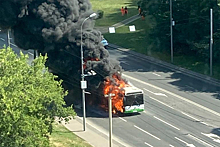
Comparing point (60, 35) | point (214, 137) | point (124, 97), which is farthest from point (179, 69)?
point (214, 137)

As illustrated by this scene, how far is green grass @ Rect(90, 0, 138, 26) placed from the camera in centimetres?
7775

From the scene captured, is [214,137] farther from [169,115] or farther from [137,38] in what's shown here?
[137,38]

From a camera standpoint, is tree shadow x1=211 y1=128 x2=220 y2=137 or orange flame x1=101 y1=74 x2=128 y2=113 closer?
tree shadow x1=211 y1=128 x2=220 y2=137

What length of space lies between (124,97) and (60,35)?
7731 millimetres

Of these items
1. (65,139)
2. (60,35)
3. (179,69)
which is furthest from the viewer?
(179,69)

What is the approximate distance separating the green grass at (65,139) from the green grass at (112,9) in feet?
122

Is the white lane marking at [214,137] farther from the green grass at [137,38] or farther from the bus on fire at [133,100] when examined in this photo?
the green grass at [137,38]

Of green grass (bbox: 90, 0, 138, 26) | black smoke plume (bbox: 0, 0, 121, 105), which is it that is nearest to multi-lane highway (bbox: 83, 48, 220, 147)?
black smoke plume (bbox: 0, 0, 121, 105)

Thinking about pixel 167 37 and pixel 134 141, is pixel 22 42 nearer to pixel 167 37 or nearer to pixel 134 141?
pixel 134 141

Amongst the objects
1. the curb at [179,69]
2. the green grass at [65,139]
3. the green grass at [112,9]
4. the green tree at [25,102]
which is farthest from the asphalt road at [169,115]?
the green grass at [112,9]

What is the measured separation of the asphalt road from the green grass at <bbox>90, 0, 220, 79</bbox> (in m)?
3.11

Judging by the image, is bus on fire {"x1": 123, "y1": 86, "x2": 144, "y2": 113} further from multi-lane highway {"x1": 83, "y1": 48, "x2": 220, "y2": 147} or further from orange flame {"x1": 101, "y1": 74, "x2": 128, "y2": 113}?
multi-lane highway {"x1": 83, "y1": 48, "x2": 220, "y2": 147}

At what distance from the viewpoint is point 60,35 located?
4462cm

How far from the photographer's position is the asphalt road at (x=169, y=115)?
39.9 m
